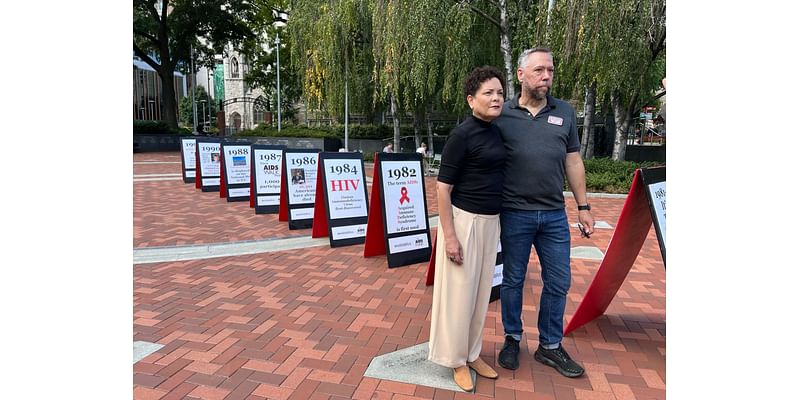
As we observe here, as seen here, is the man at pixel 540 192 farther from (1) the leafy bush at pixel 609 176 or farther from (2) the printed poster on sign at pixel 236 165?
(1) the leafy bush at pixel 609 176

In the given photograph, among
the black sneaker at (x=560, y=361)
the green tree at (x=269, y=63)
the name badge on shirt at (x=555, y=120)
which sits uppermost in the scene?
the green tree at (x=269, y=63)

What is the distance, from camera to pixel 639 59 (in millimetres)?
11484

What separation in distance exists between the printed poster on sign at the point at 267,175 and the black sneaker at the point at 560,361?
21.7 ft

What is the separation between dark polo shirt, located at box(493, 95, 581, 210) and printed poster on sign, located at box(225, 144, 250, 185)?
832 cm

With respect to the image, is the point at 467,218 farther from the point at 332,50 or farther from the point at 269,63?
the point at 269,63

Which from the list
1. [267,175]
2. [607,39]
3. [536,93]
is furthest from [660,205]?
[607,39]

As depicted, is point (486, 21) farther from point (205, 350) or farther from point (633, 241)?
point (205, 350)

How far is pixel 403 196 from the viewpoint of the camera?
564 cm

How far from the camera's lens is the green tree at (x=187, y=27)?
28.1m

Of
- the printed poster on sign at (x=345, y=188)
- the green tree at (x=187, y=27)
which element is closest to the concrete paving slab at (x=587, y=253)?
the printed poster on sign at (x=345, y=188)

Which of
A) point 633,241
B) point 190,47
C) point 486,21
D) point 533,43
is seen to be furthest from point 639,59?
point 190,47

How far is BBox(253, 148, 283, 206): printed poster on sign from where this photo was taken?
875 centimetres

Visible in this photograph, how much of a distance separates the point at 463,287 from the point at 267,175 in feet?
22.4

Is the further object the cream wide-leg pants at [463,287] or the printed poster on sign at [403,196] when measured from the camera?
the printed poster on sign at [403,196]
